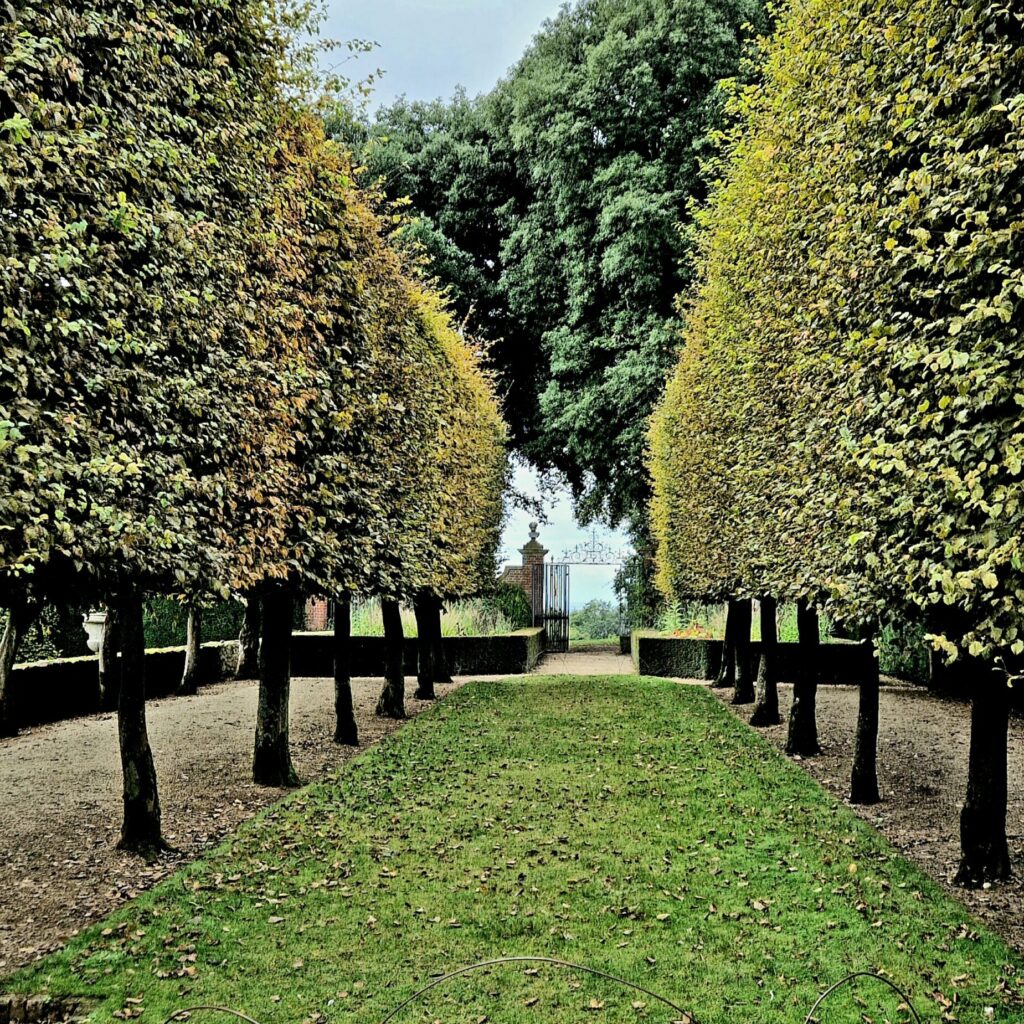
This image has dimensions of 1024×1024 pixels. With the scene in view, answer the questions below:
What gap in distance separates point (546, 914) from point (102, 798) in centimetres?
553

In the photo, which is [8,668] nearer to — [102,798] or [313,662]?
[102,798]

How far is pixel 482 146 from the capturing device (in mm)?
28656

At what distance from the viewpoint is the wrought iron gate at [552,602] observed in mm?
29562

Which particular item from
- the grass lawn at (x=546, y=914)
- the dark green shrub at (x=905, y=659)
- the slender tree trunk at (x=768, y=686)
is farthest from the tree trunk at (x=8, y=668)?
the dark green shrub at (x=905, y=659)

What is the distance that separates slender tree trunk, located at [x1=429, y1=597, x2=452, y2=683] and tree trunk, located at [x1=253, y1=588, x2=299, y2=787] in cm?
761

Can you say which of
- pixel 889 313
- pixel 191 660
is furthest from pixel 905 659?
pixel 889 313

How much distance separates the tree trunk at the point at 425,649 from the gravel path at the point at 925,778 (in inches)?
219

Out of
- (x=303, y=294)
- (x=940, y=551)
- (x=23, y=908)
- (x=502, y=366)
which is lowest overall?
(x=23, y=908)

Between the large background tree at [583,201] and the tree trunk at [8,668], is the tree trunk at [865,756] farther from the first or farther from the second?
the large background tree at [583,201]

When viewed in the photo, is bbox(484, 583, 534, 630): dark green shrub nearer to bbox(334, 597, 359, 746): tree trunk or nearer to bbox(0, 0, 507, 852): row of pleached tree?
bbox(334, 597, 359, 746): tree trunk

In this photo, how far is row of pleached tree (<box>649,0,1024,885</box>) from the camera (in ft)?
14.9

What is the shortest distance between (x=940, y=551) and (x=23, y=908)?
636cm

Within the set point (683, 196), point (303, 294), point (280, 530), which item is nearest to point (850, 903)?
point (280, 530)

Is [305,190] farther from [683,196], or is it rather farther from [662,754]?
[683,196]
